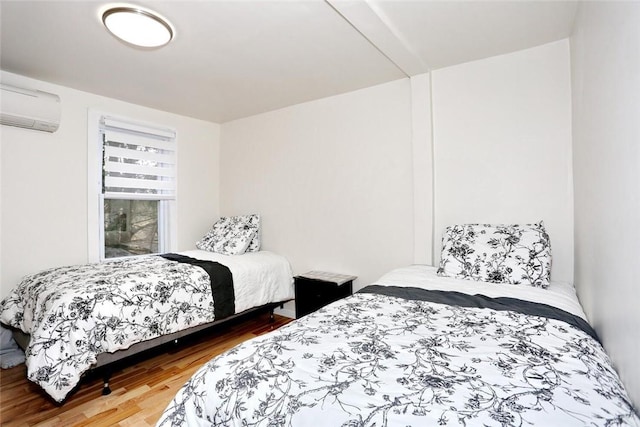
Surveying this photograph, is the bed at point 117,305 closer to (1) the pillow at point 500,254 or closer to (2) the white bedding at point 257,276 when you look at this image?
(2) the white bedding at point 257,276

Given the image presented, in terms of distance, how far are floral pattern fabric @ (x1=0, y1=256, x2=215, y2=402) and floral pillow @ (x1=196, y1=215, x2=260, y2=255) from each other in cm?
73

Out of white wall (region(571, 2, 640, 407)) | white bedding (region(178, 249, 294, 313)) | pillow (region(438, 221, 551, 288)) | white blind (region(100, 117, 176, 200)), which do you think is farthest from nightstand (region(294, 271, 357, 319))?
white blind (region(100, 117, 176, 200))

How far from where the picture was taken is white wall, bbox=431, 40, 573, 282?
2.23m

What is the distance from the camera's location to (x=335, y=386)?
0.93 metres

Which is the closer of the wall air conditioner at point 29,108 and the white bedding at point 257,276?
the wall air conditioner at point 29,108

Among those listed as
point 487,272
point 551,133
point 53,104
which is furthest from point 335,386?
point 53,104

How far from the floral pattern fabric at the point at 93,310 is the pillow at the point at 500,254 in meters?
1.92

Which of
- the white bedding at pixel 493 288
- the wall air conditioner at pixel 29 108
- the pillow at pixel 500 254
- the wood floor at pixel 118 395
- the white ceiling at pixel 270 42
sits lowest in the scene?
the wood floor at pixel 118 395

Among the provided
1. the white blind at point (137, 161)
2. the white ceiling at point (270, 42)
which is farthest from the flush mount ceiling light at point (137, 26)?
the white blind at point (137, 161)

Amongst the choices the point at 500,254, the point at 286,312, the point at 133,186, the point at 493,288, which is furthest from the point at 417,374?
the point at 133,186

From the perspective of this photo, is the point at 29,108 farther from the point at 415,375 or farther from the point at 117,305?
the point at 415,375

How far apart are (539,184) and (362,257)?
1.51m

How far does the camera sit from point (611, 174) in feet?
4.07

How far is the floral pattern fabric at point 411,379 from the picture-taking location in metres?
0.82
